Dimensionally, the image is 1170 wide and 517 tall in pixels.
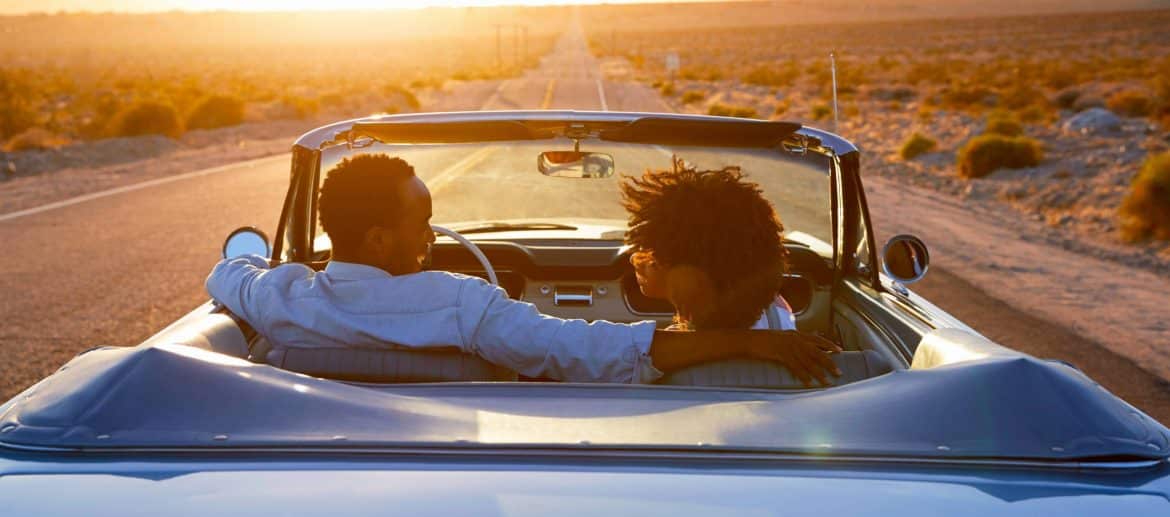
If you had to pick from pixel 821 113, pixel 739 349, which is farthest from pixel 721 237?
pixel 821 113

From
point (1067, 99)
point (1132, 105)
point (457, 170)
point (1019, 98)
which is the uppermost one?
point (457, 170)

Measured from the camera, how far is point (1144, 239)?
13836 mm

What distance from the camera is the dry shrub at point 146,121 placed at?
2898 centimetres

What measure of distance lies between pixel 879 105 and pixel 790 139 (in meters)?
40.8

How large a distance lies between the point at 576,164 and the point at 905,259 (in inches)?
46.9

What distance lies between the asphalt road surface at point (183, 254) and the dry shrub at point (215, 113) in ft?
38.1

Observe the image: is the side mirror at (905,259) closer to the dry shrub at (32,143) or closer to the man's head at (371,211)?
the man's head at (371,211)

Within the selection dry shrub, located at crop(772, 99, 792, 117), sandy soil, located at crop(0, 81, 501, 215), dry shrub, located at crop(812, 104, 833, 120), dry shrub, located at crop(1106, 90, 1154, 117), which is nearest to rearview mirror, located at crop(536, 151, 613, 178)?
sandy soil, located at crop(0, 81, 501, 215)

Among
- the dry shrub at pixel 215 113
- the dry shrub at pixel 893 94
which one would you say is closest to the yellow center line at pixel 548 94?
the dry shrub at pixel 215 113

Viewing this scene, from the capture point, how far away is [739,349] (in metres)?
2.57

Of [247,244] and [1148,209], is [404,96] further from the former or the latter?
[247,244]

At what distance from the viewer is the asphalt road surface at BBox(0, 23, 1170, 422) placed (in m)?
7.88

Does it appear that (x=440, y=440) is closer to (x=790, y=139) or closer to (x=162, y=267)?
(x=790, y=139)

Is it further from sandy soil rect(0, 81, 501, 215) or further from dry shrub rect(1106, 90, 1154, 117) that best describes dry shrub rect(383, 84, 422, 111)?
dry shrub rect(1106, 90, 1154, 117)
